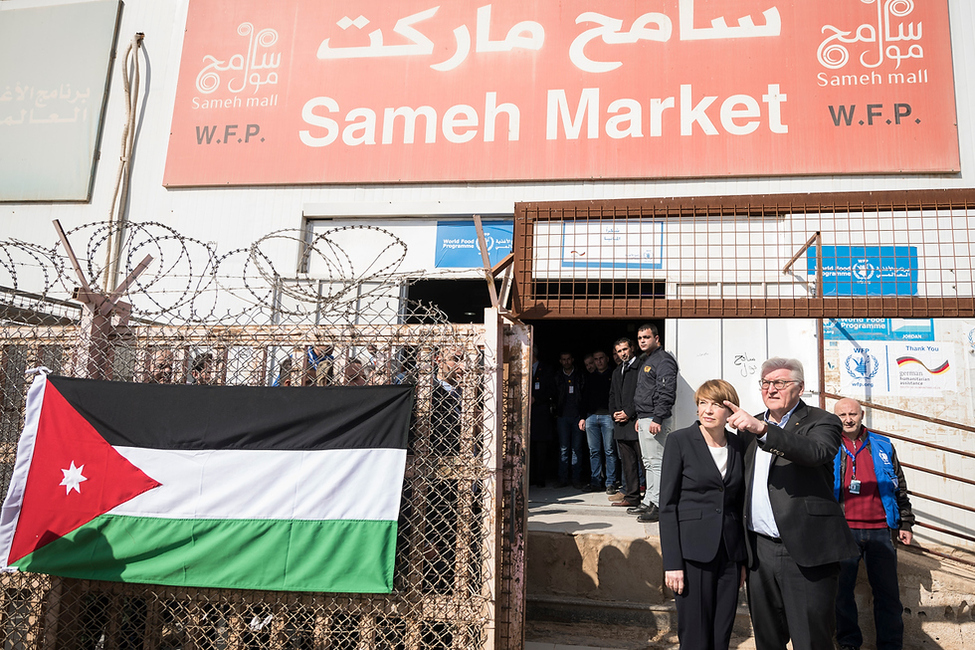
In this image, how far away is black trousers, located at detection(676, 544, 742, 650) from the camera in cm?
346

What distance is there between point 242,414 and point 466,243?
5.27m

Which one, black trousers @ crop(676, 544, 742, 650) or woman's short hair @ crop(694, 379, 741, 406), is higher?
woman's short hair @ crop(694, 379, 741, 406)

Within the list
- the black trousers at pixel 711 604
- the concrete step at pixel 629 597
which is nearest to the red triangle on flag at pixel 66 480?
the concrete step at pixel 629 597

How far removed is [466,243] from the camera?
8680 millimetres

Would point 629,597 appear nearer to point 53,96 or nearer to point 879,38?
point 879,38

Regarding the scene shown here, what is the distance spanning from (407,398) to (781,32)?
7756mm

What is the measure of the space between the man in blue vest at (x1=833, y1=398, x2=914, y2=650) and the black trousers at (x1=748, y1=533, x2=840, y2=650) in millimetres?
1445

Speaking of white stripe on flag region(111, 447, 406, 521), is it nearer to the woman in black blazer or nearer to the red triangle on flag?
the red triangle on flag

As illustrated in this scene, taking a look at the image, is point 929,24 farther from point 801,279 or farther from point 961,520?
point 961,520

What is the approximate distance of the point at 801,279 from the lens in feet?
24.9

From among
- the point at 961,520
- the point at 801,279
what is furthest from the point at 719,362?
the point at 961,520

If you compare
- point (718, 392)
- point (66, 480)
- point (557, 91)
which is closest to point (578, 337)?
point (557, 91)

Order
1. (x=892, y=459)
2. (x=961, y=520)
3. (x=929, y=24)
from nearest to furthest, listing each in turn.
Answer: (x=892, y=459)
(x=961, y=520)
(x=929, y=24)

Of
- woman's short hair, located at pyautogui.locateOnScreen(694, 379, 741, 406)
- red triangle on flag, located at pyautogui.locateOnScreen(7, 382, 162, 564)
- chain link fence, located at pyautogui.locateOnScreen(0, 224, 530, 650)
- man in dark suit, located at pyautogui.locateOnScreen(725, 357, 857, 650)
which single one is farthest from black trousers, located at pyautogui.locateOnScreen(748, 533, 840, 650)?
red triangle on flag, located at pyautogui.locateOnScreen(7, 382, 162, 564)
